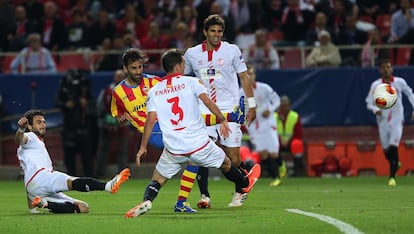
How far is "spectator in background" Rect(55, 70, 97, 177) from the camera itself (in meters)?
24.5

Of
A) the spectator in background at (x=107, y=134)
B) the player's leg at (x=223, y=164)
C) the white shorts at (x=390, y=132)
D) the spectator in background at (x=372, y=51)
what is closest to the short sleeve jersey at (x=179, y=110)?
the player's leg at (x=223, y=164)

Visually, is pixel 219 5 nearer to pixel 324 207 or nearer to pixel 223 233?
pixel 324 207

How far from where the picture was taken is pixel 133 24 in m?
27.2

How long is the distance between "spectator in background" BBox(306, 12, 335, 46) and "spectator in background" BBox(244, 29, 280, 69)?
1.06 meters

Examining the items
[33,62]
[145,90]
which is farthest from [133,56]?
[33,62]

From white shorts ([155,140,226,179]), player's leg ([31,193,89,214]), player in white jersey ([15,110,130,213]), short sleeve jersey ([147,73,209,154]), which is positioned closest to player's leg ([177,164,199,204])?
white shorts ([155,140,226,179])

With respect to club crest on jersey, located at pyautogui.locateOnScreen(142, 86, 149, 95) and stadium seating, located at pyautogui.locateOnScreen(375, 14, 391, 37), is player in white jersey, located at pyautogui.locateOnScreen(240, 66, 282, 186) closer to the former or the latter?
stadium seating, located at pyautogui.locateOnScreen(375, 14, 391, 37)

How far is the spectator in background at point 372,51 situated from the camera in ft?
83.1

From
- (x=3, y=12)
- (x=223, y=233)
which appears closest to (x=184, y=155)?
(x=223, y=233)

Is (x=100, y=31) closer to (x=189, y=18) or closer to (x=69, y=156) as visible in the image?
(x=189, y=18)

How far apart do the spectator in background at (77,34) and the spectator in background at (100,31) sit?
0.16 m

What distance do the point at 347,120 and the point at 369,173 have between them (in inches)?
50.4

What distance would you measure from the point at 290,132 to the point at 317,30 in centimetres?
258

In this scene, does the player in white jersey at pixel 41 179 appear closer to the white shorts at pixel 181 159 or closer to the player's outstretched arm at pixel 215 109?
the white shorts at pixel 181 159
